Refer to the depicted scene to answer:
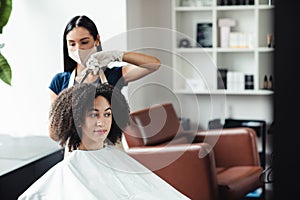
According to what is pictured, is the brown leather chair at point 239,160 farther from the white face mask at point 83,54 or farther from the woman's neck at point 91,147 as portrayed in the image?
the white face mask at point 83,54

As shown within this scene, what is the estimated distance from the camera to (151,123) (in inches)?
99.0

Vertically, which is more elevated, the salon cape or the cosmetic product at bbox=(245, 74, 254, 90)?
the cosmetic product at bbox=(245, 74, 254, 90)

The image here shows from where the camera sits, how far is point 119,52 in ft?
7.26

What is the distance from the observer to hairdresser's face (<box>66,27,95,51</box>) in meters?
2.27

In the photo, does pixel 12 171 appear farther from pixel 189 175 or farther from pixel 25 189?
→ pixel 189 175

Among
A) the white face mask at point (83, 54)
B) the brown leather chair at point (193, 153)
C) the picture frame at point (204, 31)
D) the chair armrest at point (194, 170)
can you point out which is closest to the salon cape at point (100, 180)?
the brown leather chair at point (193, 153)

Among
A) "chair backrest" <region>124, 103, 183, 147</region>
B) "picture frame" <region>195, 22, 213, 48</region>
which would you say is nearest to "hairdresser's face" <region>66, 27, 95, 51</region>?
"chair backrest" <region>124, 103, 183, 147</region>

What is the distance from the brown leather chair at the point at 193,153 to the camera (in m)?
2.51

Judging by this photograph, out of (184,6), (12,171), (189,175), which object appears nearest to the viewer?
(12,171)

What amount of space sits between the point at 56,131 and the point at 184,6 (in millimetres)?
2547

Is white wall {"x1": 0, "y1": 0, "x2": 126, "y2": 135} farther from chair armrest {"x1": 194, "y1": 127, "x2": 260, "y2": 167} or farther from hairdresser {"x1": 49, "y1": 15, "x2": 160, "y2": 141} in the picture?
chair armrest {"x1": 194, "y1": 127, "x2": 260, "y2": 167}

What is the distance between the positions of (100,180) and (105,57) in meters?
0.53

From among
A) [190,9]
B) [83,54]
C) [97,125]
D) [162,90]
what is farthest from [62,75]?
[190,9]

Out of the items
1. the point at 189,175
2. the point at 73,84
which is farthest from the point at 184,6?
the point at 73,84
